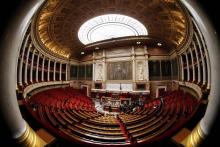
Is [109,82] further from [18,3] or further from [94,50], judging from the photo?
[18,3]

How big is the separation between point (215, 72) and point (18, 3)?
2319mm

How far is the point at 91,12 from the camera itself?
7.63 meters

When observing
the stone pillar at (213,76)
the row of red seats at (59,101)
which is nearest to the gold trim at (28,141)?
the stone pillar at (213,76)

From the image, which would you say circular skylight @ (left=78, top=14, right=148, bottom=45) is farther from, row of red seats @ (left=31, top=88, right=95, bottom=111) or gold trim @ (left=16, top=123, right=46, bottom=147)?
gold trim @ (left=16, top=123, right=46, bottom=147)

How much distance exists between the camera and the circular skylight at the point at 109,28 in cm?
905

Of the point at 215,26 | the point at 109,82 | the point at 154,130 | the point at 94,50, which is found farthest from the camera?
the point at 94,50

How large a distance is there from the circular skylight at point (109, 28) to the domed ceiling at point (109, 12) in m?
0.70

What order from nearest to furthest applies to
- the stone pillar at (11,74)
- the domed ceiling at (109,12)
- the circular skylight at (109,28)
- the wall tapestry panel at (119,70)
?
the stone pillar at (11,74), the domed ceiling at (109,12), the circular skylight at (109,28), the wall tapestry panel at (119,70)

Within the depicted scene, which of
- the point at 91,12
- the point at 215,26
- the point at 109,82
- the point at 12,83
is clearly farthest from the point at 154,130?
the point at 109,82

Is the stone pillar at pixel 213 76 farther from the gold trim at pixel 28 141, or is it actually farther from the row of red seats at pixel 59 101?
the row of red seats at pixel 59 101

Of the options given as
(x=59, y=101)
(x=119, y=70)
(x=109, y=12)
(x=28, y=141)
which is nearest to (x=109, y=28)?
(x=109, y=12)

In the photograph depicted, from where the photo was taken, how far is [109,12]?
7.89m

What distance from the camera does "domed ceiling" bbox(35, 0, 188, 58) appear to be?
6.36 metres

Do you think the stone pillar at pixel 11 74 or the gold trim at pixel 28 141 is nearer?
the stone pillar at pixel 11 74
